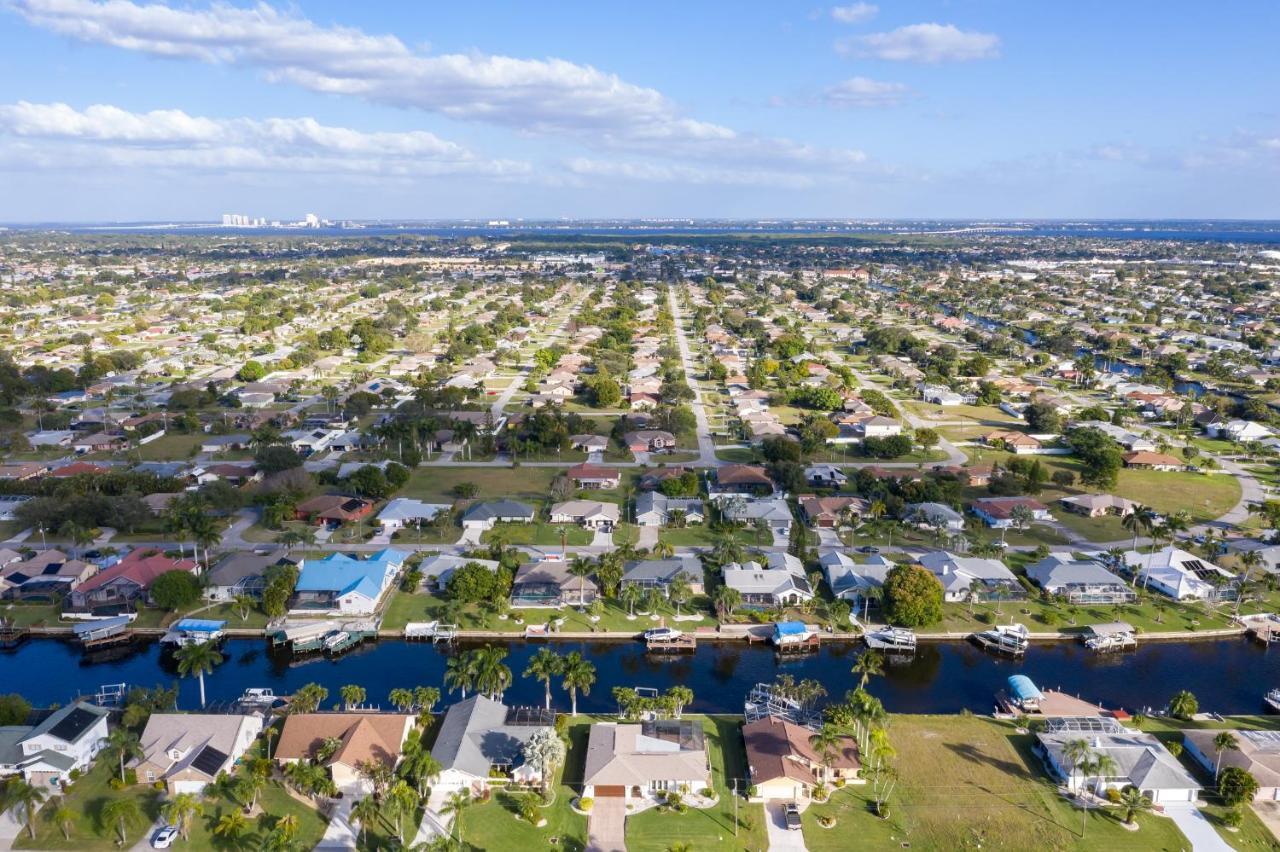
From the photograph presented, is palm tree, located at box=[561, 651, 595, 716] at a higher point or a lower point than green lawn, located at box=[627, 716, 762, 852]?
higher

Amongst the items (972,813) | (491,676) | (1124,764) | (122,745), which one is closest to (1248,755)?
(1124,764)

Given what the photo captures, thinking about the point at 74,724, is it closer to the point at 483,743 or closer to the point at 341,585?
the point at 341,585

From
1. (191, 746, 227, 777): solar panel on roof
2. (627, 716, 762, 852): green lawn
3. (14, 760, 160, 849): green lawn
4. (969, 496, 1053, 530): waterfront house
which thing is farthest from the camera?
(969, 496, 1053, 530): waterfront house

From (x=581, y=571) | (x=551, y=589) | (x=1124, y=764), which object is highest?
(x=581, y=571)

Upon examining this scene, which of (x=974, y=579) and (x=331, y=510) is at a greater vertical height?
(x=331, y=510)

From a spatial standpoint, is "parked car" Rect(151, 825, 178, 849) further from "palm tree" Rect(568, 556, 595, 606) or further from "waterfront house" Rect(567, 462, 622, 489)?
"waterfront house" Rect(567, 462, 622, 489)

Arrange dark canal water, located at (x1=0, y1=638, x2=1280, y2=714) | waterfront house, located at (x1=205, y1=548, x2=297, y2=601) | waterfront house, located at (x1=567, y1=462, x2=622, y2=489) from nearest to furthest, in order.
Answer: dark canal water, located at (x1=0, y1=638, x2=1280, y2=714), waterfront house, located at (x1=205, y1=548, x2=297, y2=601), waterfront house, located at (x1=567, y1=462, x2=622, y2=489)

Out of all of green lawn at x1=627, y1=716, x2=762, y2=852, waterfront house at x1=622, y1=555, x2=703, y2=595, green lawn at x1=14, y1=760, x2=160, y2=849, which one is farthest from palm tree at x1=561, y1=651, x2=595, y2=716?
green lawn at x1=14, y1=760, x2=160, y2=849

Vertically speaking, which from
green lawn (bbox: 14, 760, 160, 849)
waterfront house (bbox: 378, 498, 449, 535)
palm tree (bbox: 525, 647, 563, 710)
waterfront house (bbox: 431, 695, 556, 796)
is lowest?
green lawn (bbox: 14, 760, 160, 849)
